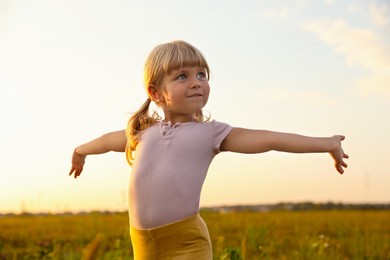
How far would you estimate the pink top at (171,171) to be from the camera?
254cm

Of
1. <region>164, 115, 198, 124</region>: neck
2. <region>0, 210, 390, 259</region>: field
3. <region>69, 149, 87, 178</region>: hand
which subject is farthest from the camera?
<region>0, 210, 390, 259</region>: field

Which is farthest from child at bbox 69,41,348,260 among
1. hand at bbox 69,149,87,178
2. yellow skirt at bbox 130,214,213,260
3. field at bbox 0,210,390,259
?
field at bbox 0,210,390,259

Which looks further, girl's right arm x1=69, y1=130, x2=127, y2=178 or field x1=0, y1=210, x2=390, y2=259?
field x1=0, y1=210, x2=390, y2=259

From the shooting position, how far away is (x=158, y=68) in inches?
107

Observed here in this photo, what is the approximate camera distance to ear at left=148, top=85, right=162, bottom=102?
2.79m

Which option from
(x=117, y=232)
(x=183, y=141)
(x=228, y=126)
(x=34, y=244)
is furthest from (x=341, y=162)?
(x=117, y=232)

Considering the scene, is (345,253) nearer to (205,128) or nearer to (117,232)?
(117,232)

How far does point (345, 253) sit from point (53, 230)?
149 inches

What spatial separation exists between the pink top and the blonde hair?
17 cm

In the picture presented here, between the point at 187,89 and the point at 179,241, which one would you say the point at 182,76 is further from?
the point at 179,241

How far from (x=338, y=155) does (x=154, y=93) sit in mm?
905

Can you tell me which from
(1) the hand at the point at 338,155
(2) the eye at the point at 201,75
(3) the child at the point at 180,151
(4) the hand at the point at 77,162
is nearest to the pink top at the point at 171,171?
(3) the child at the point at 180,151

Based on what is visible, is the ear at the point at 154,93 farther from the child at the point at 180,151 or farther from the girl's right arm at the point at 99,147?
the girl's right arm at the point at 99,147

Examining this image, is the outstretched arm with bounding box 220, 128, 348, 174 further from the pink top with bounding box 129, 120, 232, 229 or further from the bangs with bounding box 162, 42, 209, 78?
the bangs with bounding box 162, 42, 209, 78
